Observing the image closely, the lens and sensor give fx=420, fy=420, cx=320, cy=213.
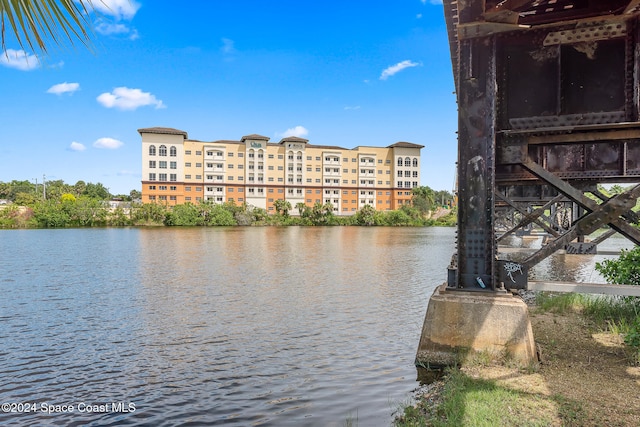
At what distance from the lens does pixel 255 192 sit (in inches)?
4756

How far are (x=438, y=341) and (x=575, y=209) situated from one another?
2066 cm

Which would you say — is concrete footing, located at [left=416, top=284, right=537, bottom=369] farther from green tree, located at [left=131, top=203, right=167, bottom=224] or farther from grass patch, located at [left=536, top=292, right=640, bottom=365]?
green tree, located at [left=131, top=203, right=167, bottom=224]

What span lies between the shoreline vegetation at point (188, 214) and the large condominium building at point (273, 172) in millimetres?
6711

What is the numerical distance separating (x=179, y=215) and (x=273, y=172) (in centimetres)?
3346

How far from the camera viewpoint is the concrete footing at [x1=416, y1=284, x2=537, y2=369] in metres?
6.98

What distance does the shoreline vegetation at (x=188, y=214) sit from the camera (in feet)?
300

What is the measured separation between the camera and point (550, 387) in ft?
19.9

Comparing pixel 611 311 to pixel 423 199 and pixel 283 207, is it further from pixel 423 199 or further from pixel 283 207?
pixel 423 199

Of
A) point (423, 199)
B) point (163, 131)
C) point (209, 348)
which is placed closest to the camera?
point (209, 348)

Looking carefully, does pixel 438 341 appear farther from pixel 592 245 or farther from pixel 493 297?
pixel 592 245

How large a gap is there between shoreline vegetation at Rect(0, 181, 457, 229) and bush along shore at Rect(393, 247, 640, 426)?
320 feet

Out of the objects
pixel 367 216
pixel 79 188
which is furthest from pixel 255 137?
pixel 79 188

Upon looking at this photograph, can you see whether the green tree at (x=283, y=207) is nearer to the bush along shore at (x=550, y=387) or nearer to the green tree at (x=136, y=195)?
the green tree at (x=136, y=195)

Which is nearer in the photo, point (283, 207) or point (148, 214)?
point (148, 214)
